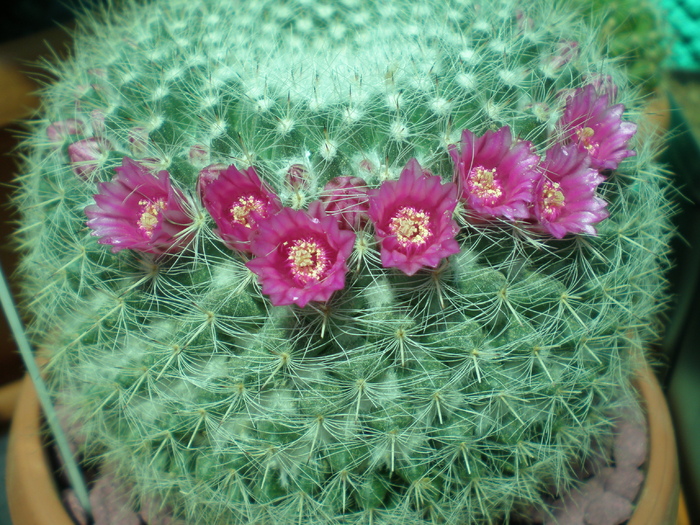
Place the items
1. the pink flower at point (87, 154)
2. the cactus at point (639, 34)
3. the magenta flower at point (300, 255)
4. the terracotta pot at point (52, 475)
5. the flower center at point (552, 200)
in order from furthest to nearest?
the cactus at point (639, 34)
the terracotta pot at point (52, 475)
the pink flower at point (87, 154)
the flower center at point (552, 200)
the magenta flower at point (300, 255)

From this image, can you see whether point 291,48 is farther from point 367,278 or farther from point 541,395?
point 541,395

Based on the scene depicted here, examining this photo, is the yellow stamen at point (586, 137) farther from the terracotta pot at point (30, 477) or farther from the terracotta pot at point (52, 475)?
the terracotta pot at point (30, 477)

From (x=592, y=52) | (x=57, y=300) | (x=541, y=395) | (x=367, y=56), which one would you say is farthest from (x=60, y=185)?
(x=592, y=52)

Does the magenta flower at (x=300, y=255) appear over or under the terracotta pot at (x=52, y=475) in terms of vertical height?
over

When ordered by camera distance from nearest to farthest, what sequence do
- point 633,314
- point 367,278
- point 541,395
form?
point 367,278, point 541,395, point 633,314

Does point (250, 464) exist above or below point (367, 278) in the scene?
below

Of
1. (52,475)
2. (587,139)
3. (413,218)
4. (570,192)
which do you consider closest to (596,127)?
(587,139)

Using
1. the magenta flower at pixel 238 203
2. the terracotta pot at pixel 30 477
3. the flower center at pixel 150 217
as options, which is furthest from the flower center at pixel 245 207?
the terracotta pot at pixel 30 477
